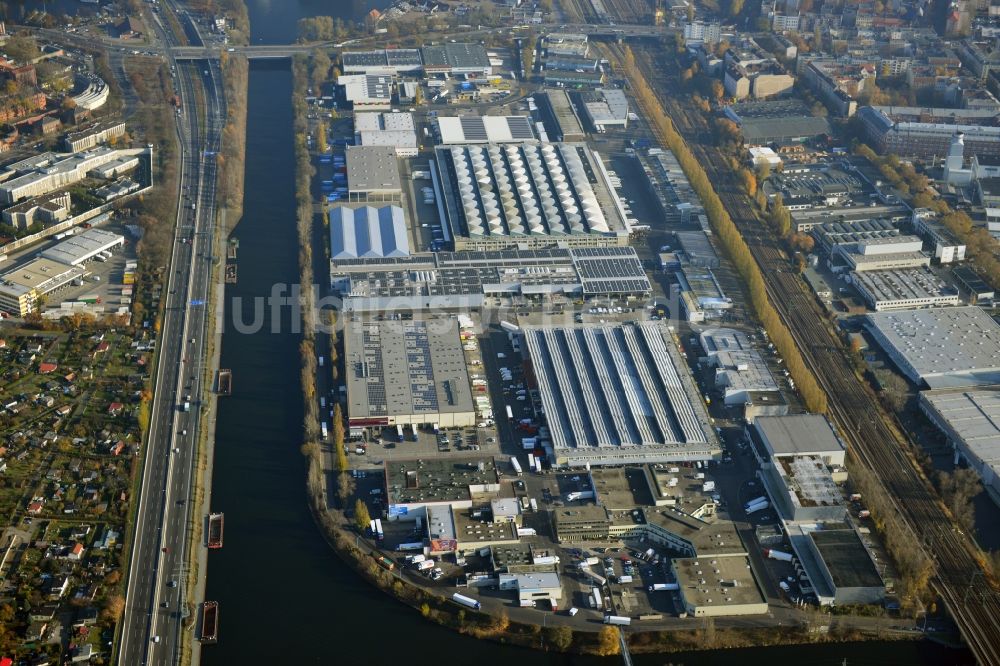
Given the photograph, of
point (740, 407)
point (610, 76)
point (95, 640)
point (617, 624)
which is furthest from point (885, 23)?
point (95, 640)

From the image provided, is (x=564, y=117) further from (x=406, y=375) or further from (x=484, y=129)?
(x=406, y=375)

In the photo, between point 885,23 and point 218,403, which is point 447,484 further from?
point 885,23

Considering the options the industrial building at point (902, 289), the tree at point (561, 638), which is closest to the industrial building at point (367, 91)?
the industrial building at point (902, 289)

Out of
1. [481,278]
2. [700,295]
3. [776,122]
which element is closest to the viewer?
[700,295]

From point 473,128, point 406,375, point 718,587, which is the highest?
point 473,128

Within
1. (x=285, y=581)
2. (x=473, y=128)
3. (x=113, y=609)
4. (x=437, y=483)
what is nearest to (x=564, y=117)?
(x=473, y=128)

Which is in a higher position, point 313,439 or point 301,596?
point 313,439

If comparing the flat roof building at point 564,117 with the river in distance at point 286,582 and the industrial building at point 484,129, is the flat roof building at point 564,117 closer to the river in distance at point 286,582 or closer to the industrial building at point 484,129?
the industrial building at point 484,129

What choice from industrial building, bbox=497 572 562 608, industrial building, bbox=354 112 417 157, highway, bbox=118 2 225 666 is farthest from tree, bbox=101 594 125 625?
industrial building, bbox=354 112 417 157
